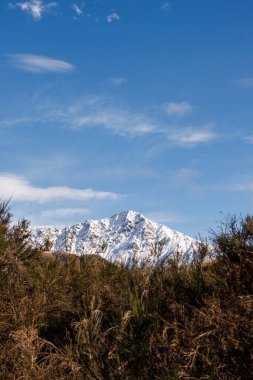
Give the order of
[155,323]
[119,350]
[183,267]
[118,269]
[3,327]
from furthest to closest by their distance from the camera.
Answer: [118,269] < [183,267] < [3,327] < [155,323] < [119,350]

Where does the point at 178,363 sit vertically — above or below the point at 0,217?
below

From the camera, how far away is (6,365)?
25.8 ft

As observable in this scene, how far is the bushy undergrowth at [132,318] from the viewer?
19.7ft

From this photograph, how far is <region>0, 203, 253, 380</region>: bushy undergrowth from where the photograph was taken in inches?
236

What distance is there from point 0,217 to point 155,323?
8.05 m

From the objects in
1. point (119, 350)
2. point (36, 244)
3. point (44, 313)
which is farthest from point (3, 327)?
point (36, 244)

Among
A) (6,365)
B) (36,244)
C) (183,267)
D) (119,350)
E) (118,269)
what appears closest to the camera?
(119,350)

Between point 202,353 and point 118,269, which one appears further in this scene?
point 118,269

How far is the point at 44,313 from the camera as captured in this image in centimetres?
914

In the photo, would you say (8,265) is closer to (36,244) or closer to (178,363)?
(36,244)

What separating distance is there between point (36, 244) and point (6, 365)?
5822 mm

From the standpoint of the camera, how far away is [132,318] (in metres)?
6.70

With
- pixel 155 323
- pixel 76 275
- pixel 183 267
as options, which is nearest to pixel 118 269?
pixel 76 275

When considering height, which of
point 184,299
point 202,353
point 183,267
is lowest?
point 202,353
